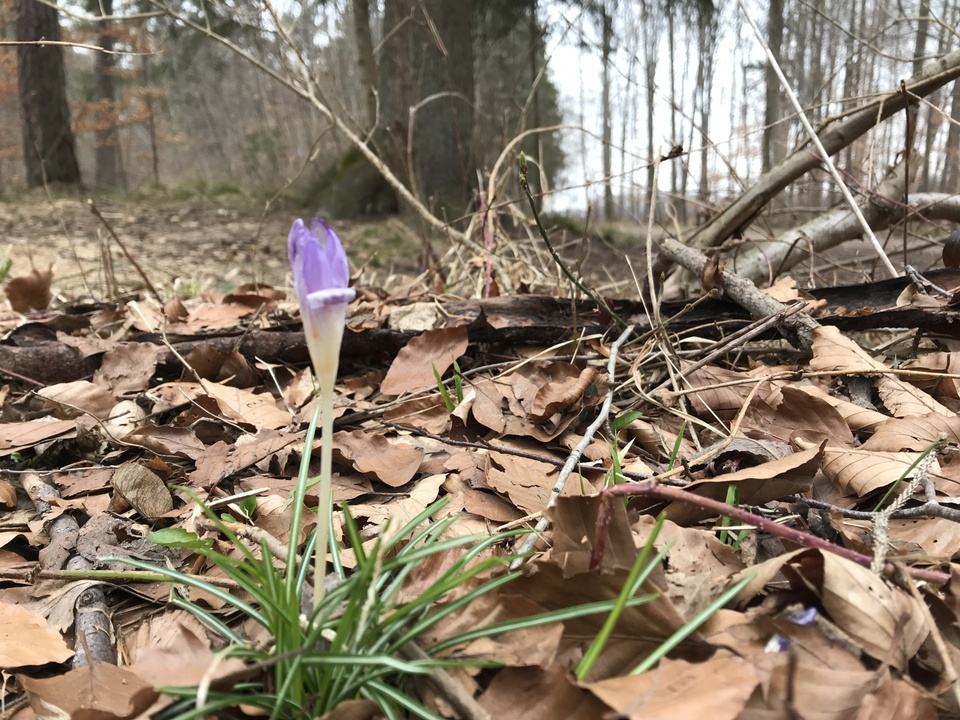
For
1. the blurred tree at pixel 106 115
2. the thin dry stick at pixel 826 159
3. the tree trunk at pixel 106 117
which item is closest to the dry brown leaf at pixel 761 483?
the thin dry stick at pixel 826 159

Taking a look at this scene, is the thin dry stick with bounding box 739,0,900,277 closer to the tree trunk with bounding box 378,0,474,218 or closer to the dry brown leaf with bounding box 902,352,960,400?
the dry brown leaf with bounding box 902,352,960,400

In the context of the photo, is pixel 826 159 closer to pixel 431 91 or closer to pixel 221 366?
pixel 221 366

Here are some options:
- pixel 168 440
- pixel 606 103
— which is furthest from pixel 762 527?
pixel 606 103

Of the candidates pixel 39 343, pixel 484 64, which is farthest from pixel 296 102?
pixel 39 343

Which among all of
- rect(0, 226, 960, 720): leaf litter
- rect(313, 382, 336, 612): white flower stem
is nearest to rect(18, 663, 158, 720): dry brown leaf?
rect(0, 226, 960, 720): leaf litter

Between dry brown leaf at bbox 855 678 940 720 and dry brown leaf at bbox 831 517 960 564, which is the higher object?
dry brown leaf at bbox 831 517 960 564

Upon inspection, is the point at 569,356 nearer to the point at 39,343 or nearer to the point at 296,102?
the point at 39,343
